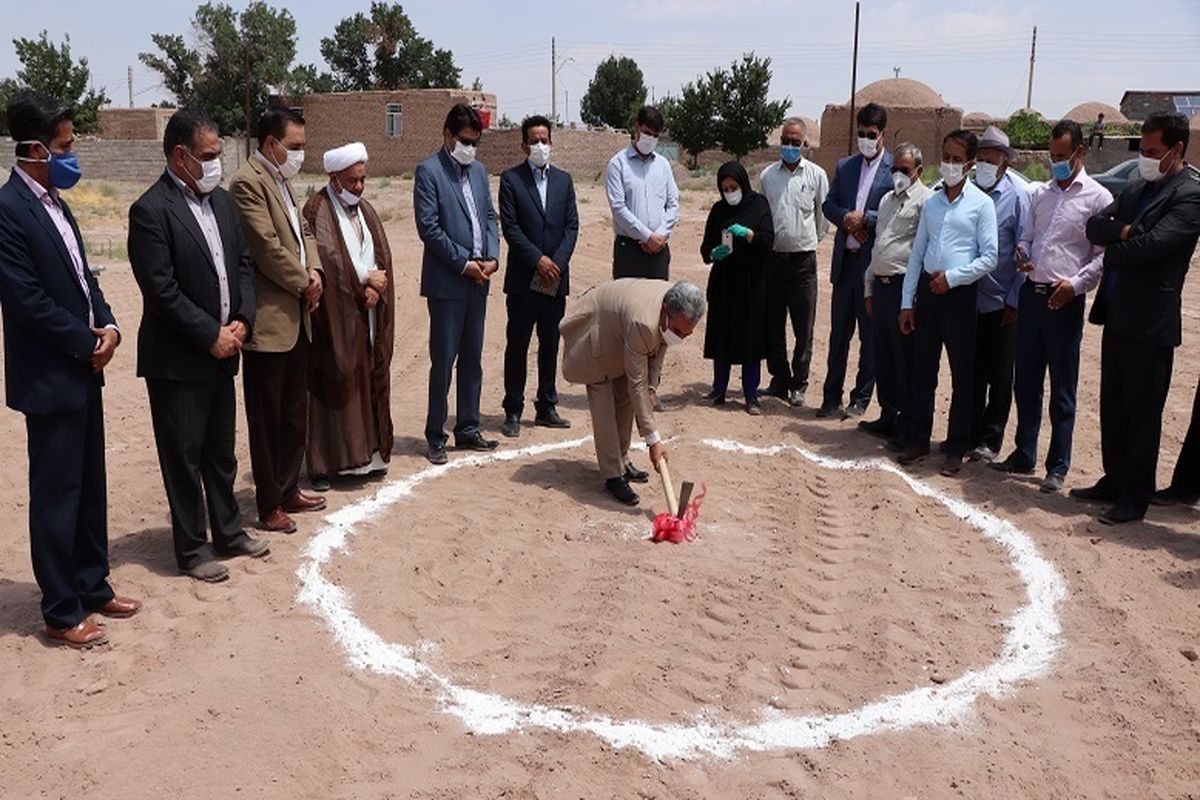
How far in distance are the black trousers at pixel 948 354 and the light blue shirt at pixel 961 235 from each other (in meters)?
0.15

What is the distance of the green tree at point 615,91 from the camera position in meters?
61.4

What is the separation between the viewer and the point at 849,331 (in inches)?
325

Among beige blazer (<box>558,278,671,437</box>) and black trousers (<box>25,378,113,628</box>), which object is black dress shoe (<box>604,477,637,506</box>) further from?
black trousers (<box>25,378,113,628</box>)

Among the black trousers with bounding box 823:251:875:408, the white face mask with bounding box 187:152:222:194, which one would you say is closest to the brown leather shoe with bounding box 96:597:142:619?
the white face mask with bounding box 187:152:222:194

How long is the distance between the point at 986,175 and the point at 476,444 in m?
3.92

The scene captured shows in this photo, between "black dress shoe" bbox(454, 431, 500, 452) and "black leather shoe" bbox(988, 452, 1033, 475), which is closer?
"black leather shoe" bbox(988, 452, 1033, 475)

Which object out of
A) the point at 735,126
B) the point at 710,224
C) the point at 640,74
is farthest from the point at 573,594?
the point at 640,74

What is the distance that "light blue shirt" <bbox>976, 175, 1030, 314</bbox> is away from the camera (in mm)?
7043

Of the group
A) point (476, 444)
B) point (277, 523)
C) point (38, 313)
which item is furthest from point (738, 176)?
point (38, 313)

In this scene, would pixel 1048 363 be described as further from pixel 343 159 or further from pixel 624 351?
pixel 343 159

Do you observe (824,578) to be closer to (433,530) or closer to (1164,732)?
(1164,732)

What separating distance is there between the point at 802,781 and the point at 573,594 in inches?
67.5

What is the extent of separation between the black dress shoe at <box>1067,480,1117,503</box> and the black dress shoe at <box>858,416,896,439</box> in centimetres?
154

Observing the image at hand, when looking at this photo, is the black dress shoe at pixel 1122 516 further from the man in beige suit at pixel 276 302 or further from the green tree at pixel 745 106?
the green tree at pixel 745 106
